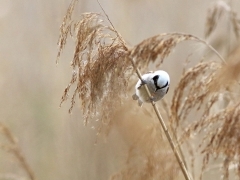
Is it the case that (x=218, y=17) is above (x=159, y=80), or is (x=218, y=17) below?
above

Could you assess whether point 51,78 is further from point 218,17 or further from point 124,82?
point 124,82

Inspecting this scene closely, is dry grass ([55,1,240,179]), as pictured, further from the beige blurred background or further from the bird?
the beige blurred background

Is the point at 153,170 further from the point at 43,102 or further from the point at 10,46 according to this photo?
the point at 10,46

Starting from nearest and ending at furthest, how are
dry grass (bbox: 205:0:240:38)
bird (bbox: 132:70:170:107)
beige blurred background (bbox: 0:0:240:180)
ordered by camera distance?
1. bird (bbox: 132:70:170:107)
2. dry grass (bbox: 205:0:240:38)
3. beige blurred background (bbox: 0:0:240:180)

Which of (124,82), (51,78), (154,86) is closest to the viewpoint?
(124,82)

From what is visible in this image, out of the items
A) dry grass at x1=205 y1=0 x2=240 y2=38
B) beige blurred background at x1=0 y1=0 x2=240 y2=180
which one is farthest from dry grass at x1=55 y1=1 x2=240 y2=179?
beige blurred background at x1=0 y1=0 x2=240 y2=180

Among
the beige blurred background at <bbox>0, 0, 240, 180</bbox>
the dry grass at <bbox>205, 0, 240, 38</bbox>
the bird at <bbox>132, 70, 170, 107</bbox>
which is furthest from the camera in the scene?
the beige blurred background at <bbox>0, 0, 240, 180</bbox>

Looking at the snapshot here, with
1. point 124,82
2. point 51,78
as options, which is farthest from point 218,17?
point 51,78

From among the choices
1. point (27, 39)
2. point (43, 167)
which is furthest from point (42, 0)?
point (43, 167)
